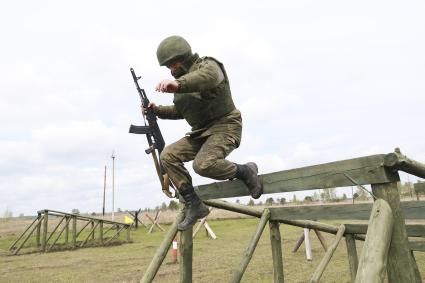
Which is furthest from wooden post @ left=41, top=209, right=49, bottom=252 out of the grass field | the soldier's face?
the soldier's face

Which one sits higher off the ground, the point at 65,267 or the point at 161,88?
the point at 161,88

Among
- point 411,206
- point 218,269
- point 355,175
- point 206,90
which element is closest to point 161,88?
point 206,90

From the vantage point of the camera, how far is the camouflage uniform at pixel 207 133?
149 inches

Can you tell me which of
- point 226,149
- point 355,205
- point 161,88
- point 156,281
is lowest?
point 156,281

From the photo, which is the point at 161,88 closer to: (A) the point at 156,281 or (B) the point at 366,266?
(B) the point at 366,266

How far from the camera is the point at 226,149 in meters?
3.90

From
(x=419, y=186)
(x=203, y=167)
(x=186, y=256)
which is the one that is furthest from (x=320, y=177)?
(x=419, y=186)

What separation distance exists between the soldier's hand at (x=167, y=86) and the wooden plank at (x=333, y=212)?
1953 millimetres

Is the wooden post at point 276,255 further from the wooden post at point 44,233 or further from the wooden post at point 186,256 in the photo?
the wooden post at point 44,233

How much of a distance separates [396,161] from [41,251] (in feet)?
64.0

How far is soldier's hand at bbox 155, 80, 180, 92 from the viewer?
3303 millimetres


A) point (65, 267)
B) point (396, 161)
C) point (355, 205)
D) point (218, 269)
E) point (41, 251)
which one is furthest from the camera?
point (41, 251)

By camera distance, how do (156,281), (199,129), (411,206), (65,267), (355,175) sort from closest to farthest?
(355,175)
(199,129)
(411,206)
(156,281)
(65,267)

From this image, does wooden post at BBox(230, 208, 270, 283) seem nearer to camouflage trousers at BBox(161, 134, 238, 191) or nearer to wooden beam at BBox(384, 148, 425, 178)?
camouflage trousers at BBox(161, 134, 238, 191)
